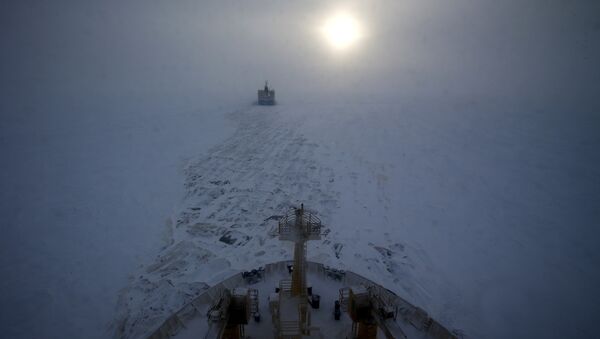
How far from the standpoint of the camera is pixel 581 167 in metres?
23.1

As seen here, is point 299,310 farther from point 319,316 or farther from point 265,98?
point 265,98

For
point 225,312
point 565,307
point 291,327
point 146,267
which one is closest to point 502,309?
point 565,307

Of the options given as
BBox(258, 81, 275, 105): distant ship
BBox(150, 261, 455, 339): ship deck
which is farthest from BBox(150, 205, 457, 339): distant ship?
BBox(258, 81, 275, 105): distant ship

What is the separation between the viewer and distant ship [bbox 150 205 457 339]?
6809 mm

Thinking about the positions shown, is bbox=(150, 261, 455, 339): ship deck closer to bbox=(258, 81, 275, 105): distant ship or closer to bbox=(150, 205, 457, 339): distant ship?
bbox=(150, 205, 457, 339): distant ship

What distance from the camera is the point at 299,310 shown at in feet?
23.7

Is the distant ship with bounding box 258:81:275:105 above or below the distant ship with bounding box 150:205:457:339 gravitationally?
above

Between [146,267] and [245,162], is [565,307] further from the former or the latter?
[245,162]

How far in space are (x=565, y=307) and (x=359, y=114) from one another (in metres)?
32.5

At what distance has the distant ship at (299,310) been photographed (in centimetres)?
681

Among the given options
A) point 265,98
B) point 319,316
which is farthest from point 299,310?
point 265,98

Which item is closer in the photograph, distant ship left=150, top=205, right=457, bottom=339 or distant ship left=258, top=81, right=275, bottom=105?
distant ship left=150, top=205, right=457, bottom=339

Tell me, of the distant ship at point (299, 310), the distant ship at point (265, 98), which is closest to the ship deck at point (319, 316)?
the distant ship at point (299, 310)

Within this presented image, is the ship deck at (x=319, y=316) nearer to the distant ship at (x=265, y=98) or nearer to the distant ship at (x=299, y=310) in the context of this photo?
the distant ship at (x=299, y=310)
